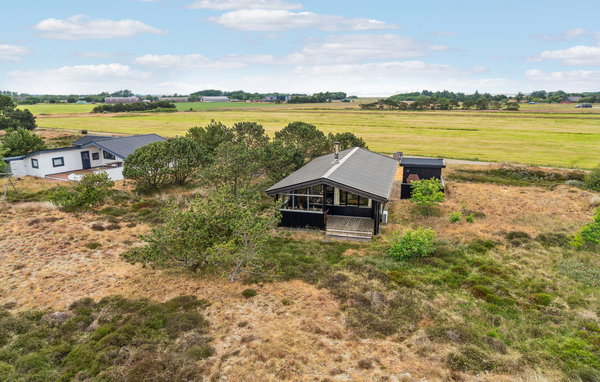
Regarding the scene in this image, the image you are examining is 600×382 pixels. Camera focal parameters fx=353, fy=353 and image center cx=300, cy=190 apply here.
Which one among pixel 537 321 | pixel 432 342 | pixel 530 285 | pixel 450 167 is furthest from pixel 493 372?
pixel 450 167

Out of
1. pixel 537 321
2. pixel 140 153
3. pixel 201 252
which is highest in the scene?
pixel 140 153

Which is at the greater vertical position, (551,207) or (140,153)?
(140,153)

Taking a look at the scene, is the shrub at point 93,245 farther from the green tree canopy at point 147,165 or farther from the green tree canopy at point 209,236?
the green tree canopy at point 147,165

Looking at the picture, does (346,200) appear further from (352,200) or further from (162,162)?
(162,162)

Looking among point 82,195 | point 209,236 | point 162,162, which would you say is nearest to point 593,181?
point 209,236

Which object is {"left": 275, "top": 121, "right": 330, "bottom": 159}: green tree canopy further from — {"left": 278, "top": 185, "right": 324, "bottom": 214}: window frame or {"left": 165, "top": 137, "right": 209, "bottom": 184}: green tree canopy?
{"left": 278, "top": 185, "right": 324, "bottom": 214}: window frame

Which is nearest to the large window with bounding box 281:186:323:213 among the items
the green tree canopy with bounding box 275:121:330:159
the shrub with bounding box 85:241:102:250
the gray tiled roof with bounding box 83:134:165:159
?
the shrub with bounding box 85:241:102:250

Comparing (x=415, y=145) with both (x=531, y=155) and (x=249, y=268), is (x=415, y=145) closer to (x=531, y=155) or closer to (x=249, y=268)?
(x=531, y=155)
